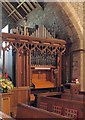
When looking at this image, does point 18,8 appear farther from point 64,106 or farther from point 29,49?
point 64,106

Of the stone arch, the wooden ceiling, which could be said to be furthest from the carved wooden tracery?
the wooden ceiling

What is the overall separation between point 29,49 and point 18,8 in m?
3.58

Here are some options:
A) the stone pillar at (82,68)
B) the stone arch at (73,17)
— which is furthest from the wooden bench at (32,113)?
the stone arch at (73,17)

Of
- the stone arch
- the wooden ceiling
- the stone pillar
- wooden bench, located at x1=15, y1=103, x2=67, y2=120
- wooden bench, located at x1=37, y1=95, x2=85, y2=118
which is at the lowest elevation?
wooden bench, located at x1=37, y1=95, x2=85, y2=118

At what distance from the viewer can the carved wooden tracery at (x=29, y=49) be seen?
5388 mm

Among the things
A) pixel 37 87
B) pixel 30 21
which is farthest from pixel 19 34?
pixel 30 21

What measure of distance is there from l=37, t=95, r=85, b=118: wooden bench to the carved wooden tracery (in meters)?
1.02

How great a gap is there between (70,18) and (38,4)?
1.89 metres

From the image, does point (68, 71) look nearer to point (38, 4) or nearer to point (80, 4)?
point (80, 4)

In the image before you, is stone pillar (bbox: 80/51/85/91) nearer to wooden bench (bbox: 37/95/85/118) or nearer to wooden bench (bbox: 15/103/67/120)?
wooden bench (bbox: 37/95/85/118)

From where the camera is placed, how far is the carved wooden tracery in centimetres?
539

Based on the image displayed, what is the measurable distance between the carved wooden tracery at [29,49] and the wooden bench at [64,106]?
1024 millimetres

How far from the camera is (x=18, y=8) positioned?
862 centimetres

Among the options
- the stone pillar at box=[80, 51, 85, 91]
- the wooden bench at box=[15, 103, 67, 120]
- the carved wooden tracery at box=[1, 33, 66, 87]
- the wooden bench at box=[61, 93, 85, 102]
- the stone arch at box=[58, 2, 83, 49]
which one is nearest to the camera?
the wooden bench at box=[15, 103, 67, 120]
